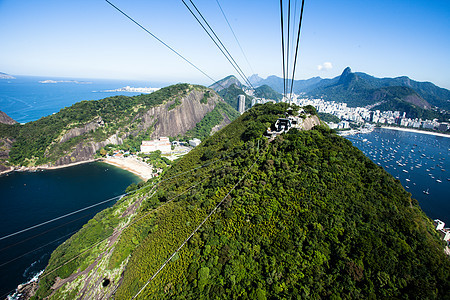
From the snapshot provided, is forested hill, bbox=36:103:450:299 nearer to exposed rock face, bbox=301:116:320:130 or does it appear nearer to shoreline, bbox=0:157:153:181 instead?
exposed rock face, bbox=301:116:320:130

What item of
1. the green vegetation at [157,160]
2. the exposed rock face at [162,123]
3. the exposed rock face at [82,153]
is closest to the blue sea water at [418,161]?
the green vegetation at [157,160]

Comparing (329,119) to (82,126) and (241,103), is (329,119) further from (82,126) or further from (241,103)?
(82,126)

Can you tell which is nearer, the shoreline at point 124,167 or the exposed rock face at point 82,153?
the shoreline at point 124,167

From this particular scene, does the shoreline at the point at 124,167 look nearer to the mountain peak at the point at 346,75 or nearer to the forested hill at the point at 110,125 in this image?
the forested hill at the point at 110,125

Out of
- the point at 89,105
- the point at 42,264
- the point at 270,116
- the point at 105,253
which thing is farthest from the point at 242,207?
the point at 89,105

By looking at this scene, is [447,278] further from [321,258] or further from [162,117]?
[162,117]

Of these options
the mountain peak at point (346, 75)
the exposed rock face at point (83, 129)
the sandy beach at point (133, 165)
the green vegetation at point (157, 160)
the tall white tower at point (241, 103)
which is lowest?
the sandy beach at point (133, 165)

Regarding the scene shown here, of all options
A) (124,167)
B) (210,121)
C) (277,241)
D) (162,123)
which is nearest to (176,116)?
(162,123)
